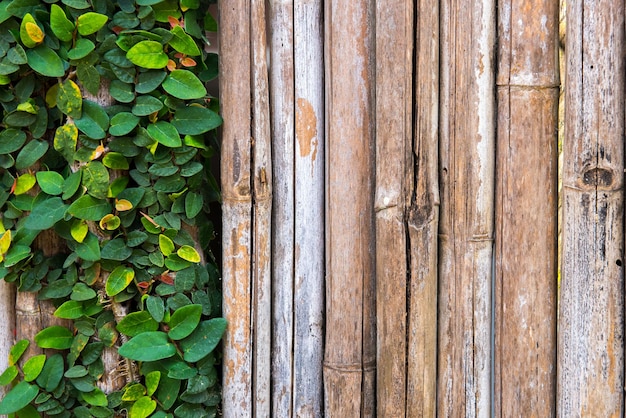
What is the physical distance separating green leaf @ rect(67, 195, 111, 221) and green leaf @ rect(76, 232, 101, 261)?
56 mm

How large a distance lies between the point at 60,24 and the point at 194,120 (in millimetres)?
359

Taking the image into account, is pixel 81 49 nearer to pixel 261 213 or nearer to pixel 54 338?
pixel 261 213

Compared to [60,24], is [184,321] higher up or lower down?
lower down

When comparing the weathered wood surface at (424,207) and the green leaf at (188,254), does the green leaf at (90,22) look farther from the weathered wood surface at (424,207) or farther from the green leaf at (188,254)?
the weathered wood surface at (424,207)

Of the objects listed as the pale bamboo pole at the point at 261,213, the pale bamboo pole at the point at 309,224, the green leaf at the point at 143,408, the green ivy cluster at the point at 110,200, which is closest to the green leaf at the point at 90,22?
the green ivy cluster at the point at 110,200

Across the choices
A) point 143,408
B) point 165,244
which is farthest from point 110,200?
point 143,408

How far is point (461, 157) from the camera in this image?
1.35 m

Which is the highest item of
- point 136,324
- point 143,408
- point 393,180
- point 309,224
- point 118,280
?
point 393,180

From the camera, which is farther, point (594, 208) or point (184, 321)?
point (184, 321)

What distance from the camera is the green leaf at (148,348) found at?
4.40 ft

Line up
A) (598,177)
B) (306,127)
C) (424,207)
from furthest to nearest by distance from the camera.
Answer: (306,127) < (424,207) < (598,177)

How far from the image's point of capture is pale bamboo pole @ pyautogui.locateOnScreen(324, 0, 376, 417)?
1.41 metres

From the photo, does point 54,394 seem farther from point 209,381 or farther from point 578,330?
point 578,330

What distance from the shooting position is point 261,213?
144cm
